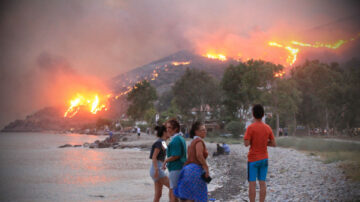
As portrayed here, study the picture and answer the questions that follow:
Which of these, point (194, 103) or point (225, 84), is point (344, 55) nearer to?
point (225, 84)

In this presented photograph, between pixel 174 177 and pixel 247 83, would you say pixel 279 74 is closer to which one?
pixel 247 83

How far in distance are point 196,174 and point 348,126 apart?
53.6 meters

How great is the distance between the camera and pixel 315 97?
56.8 metres

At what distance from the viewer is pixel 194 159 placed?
18.8 feet

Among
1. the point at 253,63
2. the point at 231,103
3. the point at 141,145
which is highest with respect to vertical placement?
the point at 253,63

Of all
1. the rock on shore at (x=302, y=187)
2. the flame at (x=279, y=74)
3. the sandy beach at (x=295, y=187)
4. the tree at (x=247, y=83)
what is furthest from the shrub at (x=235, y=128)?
the rock on shore at (x=302, y=187)

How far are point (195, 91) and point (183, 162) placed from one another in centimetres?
6122

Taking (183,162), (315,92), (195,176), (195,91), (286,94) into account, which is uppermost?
(195,91)

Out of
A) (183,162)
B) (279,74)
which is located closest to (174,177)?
(183,162)

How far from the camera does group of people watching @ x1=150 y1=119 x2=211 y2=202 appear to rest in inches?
223

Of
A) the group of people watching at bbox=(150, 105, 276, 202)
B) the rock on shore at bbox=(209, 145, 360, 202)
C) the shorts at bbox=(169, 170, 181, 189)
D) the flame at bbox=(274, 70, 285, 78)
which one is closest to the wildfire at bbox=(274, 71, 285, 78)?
the flame at bbox=(274, 70, 285, 78)

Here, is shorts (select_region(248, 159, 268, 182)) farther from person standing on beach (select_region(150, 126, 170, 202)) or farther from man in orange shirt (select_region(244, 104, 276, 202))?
person standing on beach (select_region(150, 126, 170, 202))

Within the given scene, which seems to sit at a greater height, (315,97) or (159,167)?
(315,97)

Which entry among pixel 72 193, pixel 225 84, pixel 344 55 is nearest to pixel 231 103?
pixel 225 84
